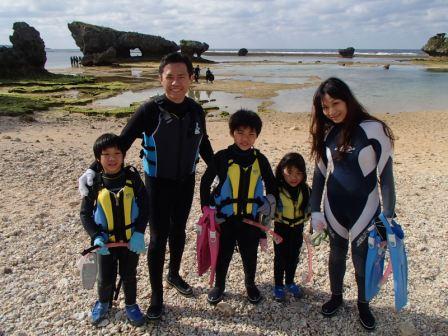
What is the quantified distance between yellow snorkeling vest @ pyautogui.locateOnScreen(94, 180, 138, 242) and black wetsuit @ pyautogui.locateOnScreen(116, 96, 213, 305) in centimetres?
23

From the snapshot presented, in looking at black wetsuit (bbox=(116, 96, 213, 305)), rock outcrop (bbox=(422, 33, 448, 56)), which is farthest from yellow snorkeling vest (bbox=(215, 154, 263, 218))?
rock outcrop (bbox=(422, 33, 448, 56))

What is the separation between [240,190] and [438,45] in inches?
3515

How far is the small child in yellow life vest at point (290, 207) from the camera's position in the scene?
3771 mm

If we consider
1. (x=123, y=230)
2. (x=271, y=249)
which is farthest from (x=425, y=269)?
(x=123, y=230)

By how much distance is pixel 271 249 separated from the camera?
210 inches

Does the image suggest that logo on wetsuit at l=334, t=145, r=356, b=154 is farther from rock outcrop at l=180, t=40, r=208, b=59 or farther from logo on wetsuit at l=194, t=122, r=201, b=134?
rock outcrop at l=180, t=40, r=208, b=59

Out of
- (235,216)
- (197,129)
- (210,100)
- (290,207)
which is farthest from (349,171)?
(210,100)

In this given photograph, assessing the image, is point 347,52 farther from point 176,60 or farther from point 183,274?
point 176,60

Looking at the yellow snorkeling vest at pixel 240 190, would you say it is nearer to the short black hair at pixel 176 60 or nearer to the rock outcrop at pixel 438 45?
the short black hair at pixel 176 60

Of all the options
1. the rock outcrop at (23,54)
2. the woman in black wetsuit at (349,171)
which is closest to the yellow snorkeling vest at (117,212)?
the woman in black wetsuit at (349,171)

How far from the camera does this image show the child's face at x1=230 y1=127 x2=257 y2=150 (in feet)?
11.7

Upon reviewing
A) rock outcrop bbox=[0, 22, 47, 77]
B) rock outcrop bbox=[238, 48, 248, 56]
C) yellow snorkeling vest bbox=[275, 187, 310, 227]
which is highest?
rock outcrop bbox=[238, 48, 248, 56]

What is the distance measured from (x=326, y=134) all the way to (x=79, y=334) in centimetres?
300

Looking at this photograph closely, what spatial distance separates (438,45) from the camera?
255 ft
